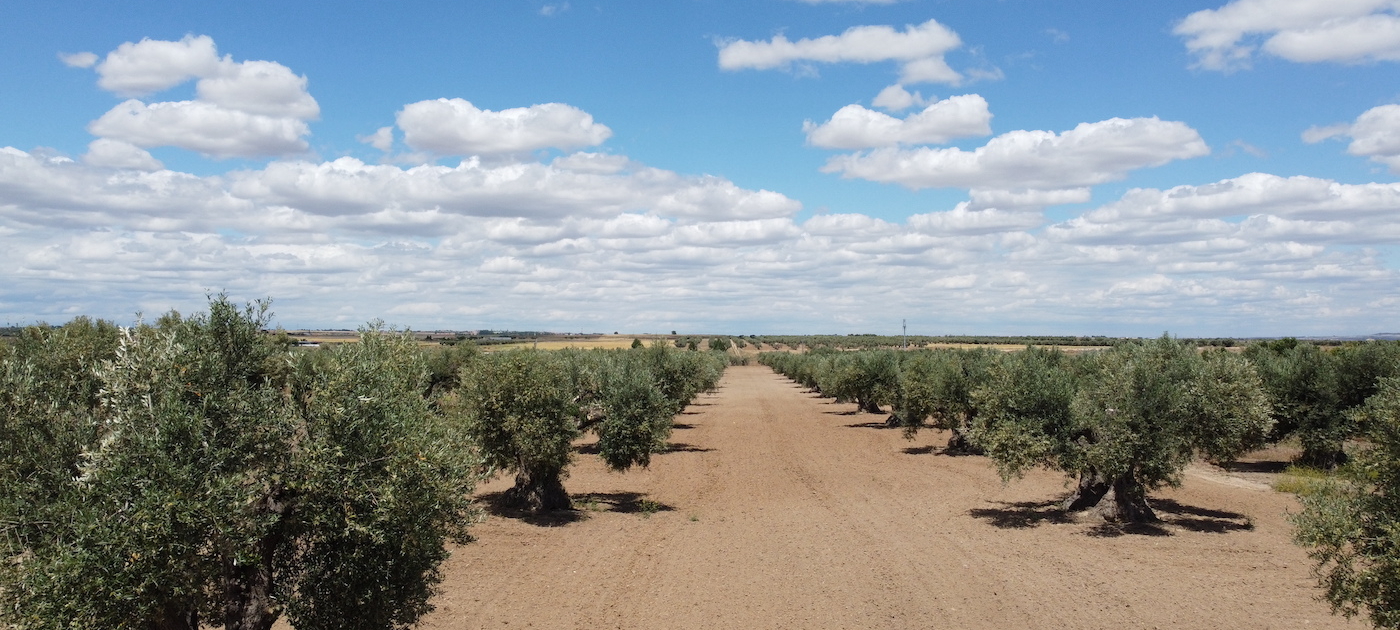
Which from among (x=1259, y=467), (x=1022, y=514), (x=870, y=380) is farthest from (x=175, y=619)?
(x=870, y=380)

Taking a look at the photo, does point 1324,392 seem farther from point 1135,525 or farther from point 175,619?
point 175,619

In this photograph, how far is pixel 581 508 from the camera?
1134 inches

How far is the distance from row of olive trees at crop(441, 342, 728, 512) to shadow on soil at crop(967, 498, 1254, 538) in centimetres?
1281

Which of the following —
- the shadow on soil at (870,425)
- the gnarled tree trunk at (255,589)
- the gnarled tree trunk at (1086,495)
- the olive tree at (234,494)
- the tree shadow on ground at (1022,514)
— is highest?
the olive tree at (234,494)

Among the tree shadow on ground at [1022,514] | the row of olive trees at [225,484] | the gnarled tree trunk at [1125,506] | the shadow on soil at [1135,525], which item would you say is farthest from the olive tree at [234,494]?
the gnarled tree trunk at [1125,506]

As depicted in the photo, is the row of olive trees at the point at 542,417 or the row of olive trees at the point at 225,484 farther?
the row of olive trees at the point at 542,417

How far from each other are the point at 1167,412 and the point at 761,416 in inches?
1886

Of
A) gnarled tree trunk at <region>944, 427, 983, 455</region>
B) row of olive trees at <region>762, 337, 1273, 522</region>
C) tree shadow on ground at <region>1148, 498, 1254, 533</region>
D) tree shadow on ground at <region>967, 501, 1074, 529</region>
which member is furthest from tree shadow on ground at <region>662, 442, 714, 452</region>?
tree shadow on ground at <region>1148, 498, 1254, 533</region>

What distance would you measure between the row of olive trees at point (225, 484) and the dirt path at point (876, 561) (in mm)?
6074

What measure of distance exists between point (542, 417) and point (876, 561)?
1144cm

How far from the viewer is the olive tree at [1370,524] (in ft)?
36.0

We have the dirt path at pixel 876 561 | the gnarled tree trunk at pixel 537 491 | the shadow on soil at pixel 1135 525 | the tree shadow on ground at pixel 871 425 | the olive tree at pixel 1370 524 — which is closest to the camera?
the olive tree at pixel 1370 524

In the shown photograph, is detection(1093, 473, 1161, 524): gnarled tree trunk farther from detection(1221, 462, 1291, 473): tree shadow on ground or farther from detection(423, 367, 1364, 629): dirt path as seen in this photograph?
detection(1221, 462, 1291, 473): tree shadow on ground

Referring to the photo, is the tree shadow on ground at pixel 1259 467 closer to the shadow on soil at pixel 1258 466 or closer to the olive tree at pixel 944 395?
the shadow on soil at pixel 1258 466
